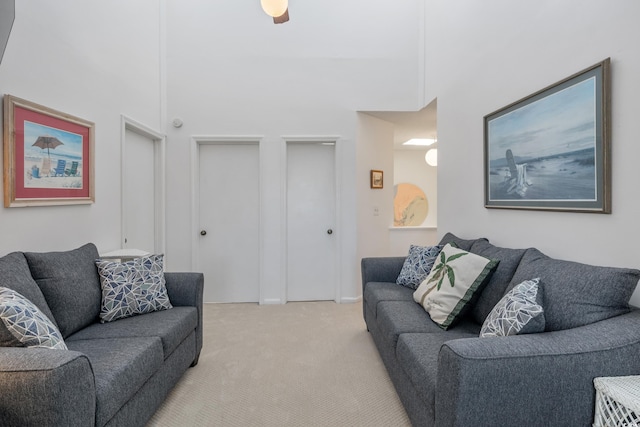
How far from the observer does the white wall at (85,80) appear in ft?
6.57

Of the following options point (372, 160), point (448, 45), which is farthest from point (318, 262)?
point (448, 45)

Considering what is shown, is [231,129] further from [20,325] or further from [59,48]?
[20,325]

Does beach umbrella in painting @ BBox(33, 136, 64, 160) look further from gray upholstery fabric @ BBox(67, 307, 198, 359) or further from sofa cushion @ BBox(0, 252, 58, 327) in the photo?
gray upholstery fabric @ BBox(67, 307, 198, 359)

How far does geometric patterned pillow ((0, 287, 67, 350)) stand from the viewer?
133 cm

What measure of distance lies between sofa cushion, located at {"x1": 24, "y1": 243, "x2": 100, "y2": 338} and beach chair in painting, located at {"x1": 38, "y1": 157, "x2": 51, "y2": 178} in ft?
1.79

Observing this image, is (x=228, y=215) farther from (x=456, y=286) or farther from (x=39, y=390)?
(x=39, y=390)

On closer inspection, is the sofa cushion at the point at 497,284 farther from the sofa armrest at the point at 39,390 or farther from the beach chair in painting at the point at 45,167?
the beach chair in painting at the point at 45,167

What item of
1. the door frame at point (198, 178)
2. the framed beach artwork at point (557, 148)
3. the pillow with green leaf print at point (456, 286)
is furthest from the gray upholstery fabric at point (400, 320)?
the door frame at point (198, 178)

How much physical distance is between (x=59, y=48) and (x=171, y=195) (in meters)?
1.86

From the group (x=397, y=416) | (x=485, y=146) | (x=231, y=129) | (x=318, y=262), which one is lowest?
(x=397, y=416)

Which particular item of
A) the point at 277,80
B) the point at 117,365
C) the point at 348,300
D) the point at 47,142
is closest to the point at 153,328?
the point at 117,365

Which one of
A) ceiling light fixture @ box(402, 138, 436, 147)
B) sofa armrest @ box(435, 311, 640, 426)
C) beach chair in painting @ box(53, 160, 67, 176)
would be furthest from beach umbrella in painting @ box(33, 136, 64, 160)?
ceiling light fixture @ box(402, 138, 436, 147)

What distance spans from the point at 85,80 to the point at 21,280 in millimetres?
1609

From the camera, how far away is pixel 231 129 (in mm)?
3938
